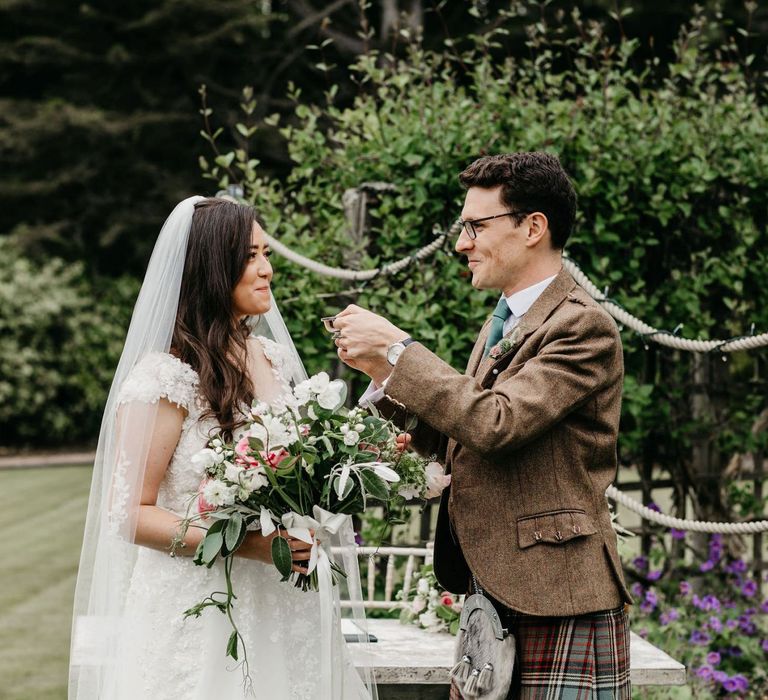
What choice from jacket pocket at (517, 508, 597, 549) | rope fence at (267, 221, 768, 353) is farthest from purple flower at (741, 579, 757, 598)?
jacket pocket at (517, 508, 597, 549)

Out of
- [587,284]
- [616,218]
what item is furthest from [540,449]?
[616,218]

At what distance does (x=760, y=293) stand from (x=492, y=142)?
155 cm

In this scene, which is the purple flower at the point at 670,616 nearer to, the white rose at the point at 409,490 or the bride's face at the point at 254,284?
the white rose at the point at 409,490

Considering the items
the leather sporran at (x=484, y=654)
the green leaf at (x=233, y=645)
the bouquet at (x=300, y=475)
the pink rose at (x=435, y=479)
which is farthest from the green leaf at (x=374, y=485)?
the green leaf at (x=233, y=645)

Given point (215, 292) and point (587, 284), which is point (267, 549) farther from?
point (587, 284)

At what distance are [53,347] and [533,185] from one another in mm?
15411

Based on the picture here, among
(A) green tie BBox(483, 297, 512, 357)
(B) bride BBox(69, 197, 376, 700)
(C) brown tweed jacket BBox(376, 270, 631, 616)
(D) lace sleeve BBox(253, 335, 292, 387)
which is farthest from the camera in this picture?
(D) lace sleeve BBox(253, 335, 292, 387)

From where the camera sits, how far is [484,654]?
98.4 inches

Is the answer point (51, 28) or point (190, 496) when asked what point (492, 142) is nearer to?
point (190, 496)

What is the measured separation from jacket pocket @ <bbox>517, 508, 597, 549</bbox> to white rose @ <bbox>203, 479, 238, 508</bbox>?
68 centimetres

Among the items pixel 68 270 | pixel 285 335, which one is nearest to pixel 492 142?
pixel 285 335

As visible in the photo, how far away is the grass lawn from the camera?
18.6 ft

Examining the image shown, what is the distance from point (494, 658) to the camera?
248 cm

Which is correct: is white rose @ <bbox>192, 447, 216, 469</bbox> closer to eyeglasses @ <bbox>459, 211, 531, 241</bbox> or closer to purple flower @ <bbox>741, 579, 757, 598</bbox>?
eyeglasses @ <bbox>459, 211, 531, 241</bbox>
